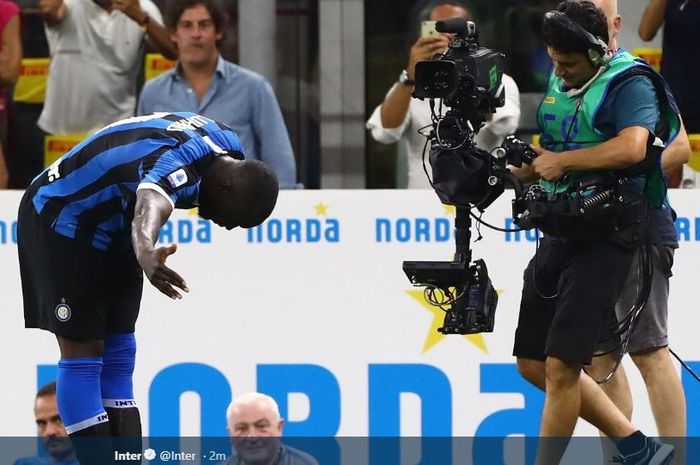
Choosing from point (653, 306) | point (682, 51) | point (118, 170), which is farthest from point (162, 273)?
point (682, 51)

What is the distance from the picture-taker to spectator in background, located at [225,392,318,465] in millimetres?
7578

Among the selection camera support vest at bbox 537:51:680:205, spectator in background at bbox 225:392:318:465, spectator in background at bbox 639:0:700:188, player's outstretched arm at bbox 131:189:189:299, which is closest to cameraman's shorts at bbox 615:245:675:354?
camera support vest at bbox 537:51:680:205

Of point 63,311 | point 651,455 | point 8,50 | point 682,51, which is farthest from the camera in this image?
point 8,50

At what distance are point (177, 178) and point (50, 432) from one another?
2465 millimetres

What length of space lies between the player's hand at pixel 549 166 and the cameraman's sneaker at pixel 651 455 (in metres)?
1.09

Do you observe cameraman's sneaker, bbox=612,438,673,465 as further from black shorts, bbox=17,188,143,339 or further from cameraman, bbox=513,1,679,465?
black shorts, bbox=17,188,143,339

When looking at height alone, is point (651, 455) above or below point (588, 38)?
below

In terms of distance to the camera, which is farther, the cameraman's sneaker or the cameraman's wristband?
the cameraman's wristband

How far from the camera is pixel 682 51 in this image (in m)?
9.09

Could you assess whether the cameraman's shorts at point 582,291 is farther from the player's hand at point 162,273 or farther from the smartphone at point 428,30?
the smartphone at point 428,30

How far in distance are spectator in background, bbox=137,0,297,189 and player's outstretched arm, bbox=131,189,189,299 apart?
2.75m

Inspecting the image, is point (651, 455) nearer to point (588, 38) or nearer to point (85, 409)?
point (588, 38)

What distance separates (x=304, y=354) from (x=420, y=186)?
1.03 m

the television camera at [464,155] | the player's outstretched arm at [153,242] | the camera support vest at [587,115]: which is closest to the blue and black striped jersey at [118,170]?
the player's outstretched arm at [153,242]
